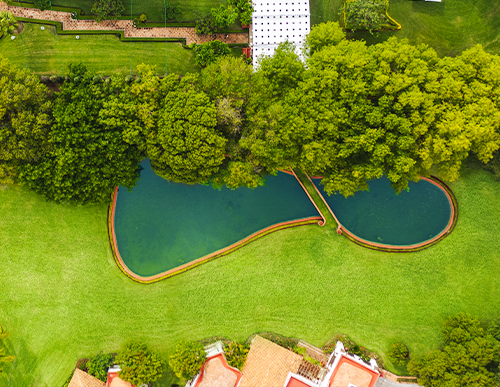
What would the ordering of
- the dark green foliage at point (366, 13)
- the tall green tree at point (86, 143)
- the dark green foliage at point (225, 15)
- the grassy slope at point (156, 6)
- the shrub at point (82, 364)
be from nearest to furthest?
the tall green tree at point (86, 143) → the dark green foliage at point (366, 13) → the dark green foliage at point (225, 15) → the shrub at point (82, 364) → the grassy slope at point (156, 6)

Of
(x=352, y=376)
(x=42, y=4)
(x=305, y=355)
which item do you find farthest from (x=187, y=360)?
(x=42, y=4)

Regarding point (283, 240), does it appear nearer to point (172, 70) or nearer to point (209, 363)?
point (209, 363)

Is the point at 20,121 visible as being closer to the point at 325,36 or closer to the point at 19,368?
the point at 19,368

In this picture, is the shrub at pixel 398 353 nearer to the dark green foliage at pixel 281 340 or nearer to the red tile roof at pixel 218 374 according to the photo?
the dark green foliage at pixel 281 340

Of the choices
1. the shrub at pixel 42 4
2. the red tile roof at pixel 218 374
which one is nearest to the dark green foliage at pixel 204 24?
the shrub at pixel 42 4

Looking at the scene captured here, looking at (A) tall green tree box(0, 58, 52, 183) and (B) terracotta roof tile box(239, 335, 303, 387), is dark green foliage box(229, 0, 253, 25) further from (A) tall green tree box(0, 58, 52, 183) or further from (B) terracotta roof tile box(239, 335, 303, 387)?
(B) terracotta roof tile box(239, 335, 303, 387)
